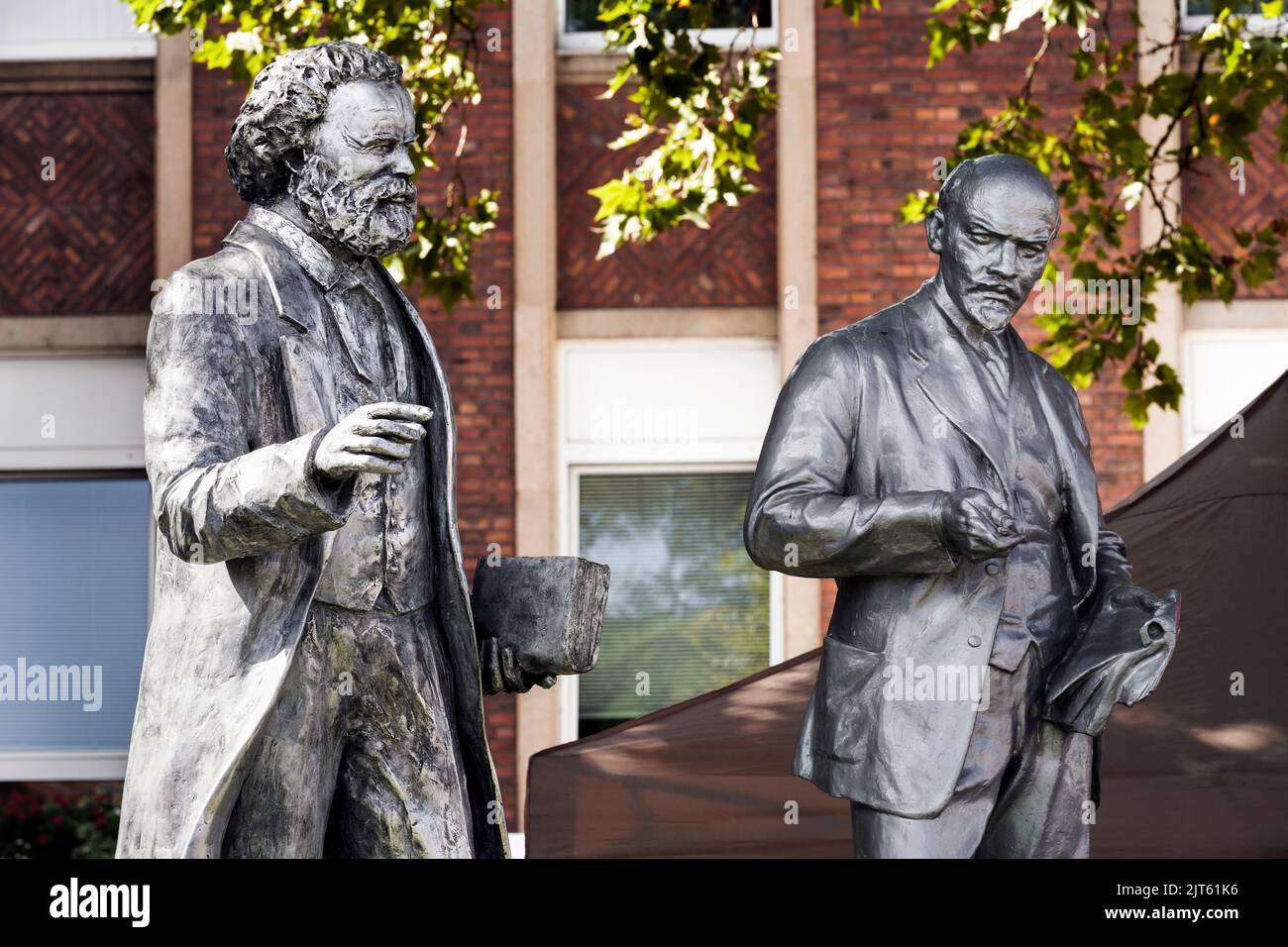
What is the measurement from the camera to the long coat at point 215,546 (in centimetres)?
397

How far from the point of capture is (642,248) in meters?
13.4

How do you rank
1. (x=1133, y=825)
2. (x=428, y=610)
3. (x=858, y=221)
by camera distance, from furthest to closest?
(x=858, y=221) → (x=1133, y=825) → (x=428, y=610)

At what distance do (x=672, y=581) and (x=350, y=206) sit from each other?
30.1ft

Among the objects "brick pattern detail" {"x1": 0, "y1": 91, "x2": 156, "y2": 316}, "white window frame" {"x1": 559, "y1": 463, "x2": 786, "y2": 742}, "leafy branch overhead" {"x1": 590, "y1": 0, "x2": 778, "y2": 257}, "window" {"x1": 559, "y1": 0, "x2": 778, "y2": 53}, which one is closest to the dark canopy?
"leafy branch overhead" {"x1": 590, "y1": 0, "x2": 778, "y2": 257}

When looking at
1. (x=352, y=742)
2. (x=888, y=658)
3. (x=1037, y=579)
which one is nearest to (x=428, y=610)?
(x=352, y=742)

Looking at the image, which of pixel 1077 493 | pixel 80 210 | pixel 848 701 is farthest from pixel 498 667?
pixel 80 210

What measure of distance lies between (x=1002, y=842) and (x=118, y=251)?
992cm

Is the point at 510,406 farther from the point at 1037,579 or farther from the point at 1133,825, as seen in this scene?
the point at 1037,579

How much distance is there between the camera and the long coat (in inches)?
156

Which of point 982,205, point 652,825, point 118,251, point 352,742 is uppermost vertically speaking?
point 118,251

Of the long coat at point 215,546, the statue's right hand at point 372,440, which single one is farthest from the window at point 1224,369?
the statue's right hand at point 372,440

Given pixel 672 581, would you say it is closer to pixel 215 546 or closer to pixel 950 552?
pixel 950 552

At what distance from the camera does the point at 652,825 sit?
8.25 m

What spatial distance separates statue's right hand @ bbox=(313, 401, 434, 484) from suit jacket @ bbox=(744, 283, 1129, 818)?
1.05 metres
